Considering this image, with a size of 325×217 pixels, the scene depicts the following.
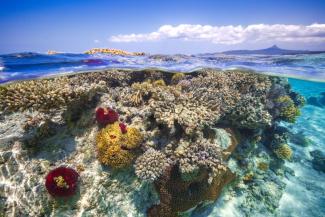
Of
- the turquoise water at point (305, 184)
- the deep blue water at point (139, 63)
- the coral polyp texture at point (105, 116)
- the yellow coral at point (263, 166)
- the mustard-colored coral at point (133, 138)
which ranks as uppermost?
the deep blue water at point (139, 63)

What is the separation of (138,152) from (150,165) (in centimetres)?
55

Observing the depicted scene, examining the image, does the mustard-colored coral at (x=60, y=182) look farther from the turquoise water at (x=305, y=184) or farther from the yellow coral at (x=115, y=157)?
the turquoise water at (x=305, y=184)

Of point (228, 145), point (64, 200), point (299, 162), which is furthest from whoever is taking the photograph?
point (299, 162)

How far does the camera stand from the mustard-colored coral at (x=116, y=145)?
569 centimetres

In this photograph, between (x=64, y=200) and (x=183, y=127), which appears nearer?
(x=64, y=200)

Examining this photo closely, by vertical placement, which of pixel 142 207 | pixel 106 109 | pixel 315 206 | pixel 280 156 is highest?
pixel 106 109

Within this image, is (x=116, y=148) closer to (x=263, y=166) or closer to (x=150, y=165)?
(x=150, y=165)

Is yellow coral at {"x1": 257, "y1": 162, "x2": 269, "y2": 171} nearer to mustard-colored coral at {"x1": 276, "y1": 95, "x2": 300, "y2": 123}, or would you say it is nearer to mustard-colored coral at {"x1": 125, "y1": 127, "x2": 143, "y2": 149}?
mustard-colored coral at {"x1": 276, "y1": 95, "x2": 300, "y2": 123}

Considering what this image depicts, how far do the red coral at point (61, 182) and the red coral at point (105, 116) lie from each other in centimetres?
157

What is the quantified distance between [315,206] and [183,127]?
21.6 feet

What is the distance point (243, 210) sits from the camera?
313 inches

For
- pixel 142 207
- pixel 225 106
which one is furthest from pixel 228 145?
pixel 142 207

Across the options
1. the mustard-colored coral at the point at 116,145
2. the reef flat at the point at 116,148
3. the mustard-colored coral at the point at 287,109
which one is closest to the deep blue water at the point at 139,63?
the mustard-colored coral at the point at 287,109

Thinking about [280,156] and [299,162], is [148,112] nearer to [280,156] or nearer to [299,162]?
[280,156]
